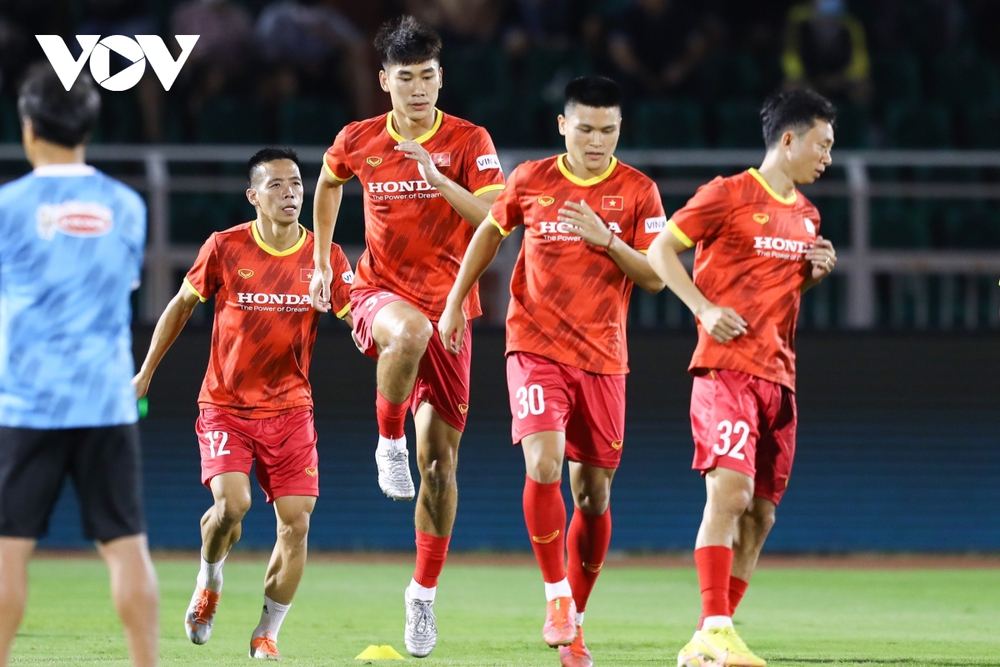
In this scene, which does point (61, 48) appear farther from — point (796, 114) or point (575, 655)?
point (575, 655)

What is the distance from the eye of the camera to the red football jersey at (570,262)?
23.9ft

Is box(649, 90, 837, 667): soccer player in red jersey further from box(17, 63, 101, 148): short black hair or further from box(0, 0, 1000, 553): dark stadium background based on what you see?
box(0, 0, 1000, 553): dark stadium background

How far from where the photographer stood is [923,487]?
48.0 feet

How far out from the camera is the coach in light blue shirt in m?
5.02

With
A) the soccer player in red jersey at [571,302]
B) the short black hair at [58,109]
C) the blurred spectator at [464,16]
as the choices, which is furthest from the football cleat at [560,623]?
the blurred spectator at [464,16]

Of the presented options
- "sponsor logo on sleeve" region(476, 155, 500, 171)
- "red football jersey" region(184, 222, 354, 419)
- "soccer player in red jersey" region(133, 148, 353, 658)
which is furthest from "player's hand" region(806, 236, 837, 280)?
"red football jersey" region(184, 222, 354, 419)

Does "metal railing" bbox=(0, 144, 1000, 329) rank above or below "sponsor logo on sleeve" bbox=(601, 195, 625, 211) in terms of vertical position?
above

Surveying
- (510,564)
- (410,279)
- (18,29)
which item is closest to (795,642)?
(410,279)

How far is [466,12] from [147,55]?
12.2ft

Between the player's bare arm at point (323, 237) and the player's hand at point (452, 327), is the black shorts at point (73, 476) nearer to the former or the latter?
the player's hand at point (452, 327)

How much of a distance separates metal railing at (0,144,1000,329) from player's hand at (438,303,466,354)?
6050mm

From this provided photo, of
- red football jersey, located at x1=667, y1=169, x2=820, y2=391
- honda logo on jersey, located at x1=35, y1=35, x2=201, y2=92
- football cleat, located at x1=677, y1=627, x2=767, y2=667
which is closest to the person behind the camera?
football cleat, located at x1=677, y1=627, x2=767, y2=667

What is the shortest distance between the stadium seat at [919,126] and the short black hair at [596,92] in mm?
9057

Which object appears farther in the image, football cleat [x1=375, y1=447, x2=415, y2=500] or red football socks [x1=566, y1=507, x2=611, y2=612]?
football cleat [x1=375, y1=447, x2=415, y2=500]
